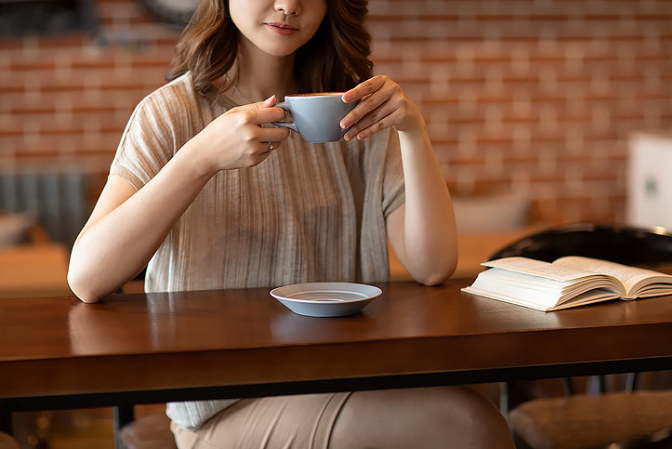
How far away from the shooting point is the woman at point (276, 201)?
1.20 m

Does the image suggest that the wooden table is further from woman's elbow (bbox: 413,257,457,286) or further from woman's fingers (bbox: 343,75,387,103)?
woman's fingers (bbox: 343,75,387,103)

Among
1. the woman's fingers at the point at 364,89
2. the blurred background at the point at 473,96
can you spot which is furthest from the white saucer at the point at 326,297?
the blurred background at the point at 473,96

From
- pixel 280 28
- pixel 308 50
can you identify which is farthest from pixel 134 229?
pixel 308 50

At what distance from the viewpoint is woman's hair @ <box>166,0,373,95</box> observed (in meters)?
1.48

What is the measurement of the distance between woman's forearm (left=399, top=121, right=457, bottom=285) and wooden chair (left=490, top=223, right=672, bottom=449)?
26 centimetres

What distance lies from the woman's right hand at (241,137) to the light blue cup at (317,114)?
0.8 inches

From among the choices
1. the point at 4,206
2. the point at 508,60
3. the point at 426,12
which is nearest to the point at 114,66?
the point at 4,206

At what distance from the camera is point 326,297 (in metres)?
1.26

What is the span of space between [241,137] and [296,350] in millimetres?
335

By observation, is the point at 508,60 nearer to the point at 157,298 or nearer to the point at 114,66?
the point at 114,66

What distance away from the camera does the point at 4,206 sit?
4.06 meters

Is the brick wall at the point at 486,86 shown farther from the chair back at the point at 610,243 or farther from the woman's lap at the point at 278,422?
the woman's lap at the point at 278,422

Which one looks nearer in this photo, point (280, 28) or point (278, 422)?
point (278, 422)

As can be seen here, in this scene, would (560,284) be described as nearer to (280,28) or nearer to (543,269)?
(543,269)
